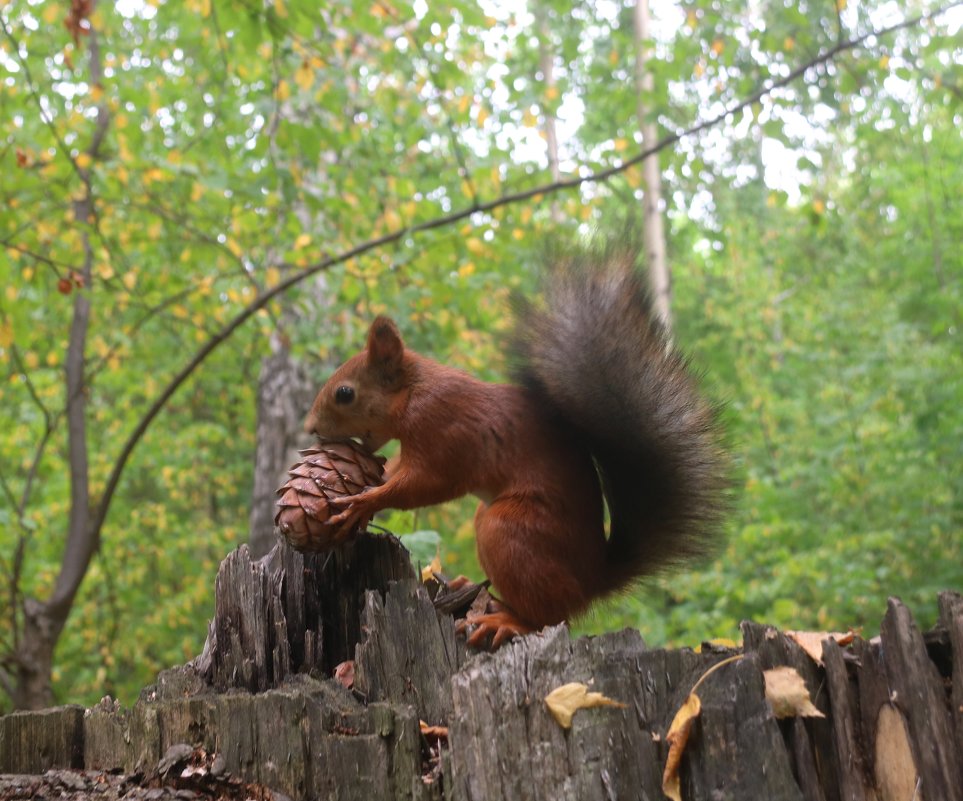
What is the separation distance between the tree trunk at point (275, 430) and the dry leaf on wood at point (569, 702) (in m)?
3.28

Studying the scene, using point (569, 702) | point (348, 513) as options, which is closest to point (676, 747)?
point (569, 702)

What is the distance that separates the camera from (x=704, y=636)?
5250 mm

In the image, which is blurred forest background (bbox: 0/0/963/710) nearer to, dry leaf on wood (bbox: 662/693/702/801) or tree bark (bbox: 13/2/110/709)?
tree bark (bbox: 13/2/110/709)

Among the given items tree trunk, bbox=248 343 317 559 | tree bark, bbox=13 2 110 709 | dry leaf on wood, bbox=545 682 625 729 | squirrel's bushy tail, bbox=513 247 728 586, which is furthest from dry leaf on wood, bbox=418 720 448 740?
tree trunk, bbox=248 343 317 559

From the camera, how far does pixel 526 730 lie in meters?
1.04

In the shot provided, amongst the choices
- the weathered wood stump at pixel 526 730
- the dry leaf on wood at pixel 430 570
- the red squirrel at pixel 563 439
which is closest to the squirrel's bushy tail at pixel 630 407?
the red squirrel at pixel 563 439

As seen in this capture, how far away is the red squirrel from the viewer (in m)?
1.59

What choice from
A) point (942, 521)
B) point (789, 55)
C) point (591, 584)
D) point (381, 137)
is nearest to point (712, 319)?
point (942, 521)

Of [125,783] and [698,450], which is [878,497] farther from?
[125,783]

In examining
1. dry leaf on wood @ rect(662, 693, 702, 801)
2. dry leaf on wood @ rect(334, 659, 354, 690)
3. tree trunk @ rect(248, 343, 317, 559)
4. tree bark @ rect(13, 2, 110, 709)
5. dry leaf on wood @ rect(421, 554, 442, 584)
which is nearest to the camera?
dry leaf on wood @ rect(662, 693, 702, 801)

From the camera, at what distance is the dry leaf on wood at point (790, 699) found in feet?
3.58

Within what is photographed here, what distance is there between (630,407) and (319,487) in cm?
58

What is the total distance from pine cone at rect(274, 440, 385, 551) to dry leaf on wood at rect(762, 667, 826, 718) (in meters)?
0.70

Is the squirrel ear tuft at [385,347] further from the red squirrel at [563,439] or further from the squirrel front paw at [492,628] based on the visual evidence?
the squirrel front paw at [492,628]
